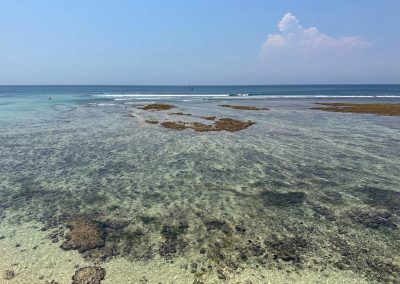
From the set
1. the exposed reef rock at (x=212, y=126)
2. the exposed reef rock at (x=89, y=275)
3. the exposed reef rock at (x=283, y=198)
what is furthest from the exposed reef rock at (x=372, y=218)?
the exposed reef rock at (x=212, y=126)

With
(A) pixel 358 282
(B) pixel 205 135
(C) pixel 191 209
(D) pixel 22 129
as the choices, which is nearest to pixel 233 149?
(B) pixel 205 135

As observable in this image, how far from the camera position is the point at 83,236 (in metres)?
12.3

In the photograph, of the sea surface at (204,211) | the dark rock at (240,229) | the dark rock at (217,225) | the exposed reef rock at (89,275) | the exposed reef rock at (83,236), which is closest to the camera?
the exposed reef rock at (89,275)

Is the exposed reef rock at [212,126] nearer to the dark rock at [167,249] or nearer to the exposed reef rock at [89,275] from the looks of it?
the dark rock at [167,249]

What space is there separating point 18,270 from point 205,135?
82.5 feet

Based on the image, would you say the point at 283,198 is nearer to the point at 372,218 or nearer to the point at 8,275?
the point at 372,218

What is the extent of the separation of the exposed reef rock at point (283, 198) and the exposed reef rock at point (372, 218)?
2363 millimetres

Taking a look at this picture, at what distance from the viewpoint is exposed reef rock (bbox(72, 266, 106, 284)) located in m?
9.75

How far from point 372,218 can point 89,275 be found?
11339 millimetres

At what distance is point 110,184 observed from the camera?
60.4 feet

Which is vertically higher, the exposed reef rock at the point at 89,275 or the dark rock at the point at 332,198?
the dark rock at the point at 332,198

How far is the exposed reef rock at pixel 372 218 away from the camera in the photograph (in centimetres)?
1340

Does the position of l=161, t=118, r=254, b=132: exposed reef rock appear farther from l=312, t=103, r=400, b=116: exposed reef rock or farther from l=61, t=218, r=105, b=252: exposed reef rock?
l=312, t=103, r=400, b=116: exposed reef rock

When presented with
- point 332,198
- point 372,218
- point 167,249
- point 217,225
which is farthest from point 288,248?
point 332,198
